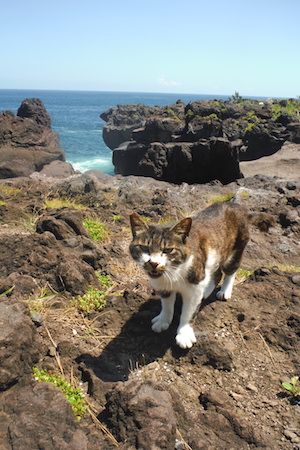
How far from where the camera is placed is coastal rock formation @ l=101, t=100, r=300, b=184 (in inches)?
876

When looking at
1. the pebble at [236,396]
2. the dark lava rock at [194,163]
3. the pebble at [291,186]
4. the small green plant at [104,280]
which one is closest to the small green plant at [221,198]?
the pebble at [291,186]

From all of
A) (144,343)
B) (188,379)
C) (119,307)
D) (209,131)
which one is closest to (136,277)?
(119,307)

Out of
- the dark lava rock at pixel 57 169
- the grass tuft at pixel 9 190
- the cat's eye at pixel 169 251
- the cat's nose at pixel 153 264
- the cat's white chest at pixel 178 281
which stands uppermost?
the cat's eye at pixel 169 251

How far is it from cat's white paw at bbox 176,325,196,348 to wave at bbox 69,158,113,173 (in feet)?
126

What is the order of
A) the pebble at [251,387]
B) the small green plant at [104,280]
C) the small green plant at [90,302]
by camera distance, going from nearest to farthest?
the pebble at [251,387]
the small green plant at [90,302]
the small green plant at [104,280]

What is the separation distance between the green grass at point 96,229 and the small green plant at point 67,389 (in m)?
3.74

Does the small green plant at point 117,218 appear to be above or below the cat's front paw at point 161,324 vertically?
below

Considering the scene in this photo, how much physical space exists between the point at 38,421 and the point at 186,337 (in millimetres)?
1698

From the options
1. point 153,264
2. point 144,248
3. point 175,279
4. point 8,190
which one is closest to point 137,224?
point 144,248

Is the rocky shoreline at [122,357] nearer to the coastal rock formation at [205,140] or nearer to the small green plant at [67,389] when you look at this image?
the small green plant at [67,389]

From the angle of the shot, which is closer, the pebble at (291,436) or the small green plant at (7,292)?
the pebble at (291,436)

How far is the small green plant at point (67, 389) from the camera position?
315 cm

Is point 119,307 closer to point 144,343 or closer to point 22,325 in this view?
point 144,343

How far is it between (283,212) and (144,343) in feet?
20.3
